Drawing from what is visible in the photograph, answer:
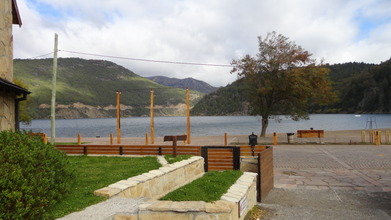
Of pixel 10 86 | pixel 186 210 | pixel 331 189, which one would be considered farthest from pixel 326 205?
pixel 10 86

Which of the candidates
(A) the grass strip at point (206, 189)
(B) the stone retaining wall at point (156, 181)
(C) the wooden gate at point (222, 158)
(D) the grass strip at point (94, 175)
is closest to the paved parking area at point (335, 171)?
(C) the wooden gate at point (222, 158)

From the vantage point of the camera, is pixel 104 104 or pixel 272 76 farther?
pixel 104 104

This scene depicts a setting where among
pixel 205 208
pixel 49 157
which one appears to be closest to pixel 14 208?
pixel 49 157

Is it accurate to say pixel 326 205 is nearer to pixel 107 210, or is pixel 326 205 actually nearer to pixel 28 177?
pixel 107 210

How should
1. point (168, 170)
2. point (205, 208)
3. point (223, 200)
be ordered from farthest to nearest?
point (168, 170)
point (223, 200)
point (205, 208)

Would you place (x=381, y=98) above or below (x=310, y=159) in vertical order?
above

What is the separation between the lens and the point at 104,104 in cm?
19638

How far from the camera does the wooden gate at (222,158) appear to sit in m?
8.95

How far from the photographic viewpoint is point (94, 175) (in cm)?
751

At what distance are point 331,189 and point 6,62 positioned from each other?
11313mm

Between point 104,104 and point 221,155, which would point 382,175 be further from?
point 104,104

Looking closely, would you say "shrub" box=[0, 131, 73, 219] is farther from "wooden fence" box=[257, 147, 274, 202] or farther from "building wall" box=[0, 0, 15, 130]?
"building wall" box=[0, 0, 15, 130]

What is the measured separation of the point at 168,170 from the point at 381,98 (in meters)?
165

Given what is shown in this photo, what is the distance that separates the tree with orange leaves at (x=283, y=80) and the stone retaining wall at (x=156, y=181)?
17.7m
